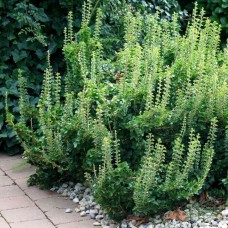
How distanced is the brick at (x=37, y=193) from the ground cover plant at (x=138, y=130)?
6 centimetres

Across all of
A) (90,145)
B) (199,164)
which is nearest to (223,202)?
(199,164)

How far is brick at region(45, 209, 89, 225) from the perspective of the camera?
14.2ft

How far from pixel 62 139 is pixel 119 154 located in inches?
22.7

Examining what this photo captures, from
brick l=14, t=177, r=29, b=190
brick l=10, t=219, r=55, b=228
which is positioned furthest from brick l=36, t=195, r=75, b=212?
brick l=14, t=177, r=29, b=190

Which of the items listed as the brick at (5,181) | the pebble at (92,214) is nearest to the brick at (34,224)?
the pebble at (92,214)

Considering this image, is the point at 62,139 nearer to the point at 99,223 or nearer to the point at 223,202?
the point at 99,223

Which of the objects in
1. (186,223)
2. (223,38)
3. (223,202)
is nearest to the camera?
(186,223)

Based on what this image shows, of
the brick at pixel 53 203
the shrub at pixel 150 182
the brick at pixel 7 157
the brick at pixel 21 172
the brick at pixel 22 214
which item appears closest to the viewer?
the shrub at pixel 150 182

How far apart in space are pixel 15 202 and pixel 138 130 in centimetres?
116

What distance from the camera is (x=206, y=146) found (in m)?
4.24

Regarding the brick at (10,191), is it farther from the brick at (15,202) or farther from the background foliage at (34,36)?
the background foliage at (34,36)

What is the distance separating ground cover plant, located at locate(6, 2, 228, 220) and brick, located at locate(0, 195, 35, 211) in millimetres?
250

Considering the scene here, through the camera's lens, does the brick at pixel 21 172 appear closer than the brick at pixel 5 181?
No

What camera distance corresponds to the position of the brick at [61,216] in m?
4.32
